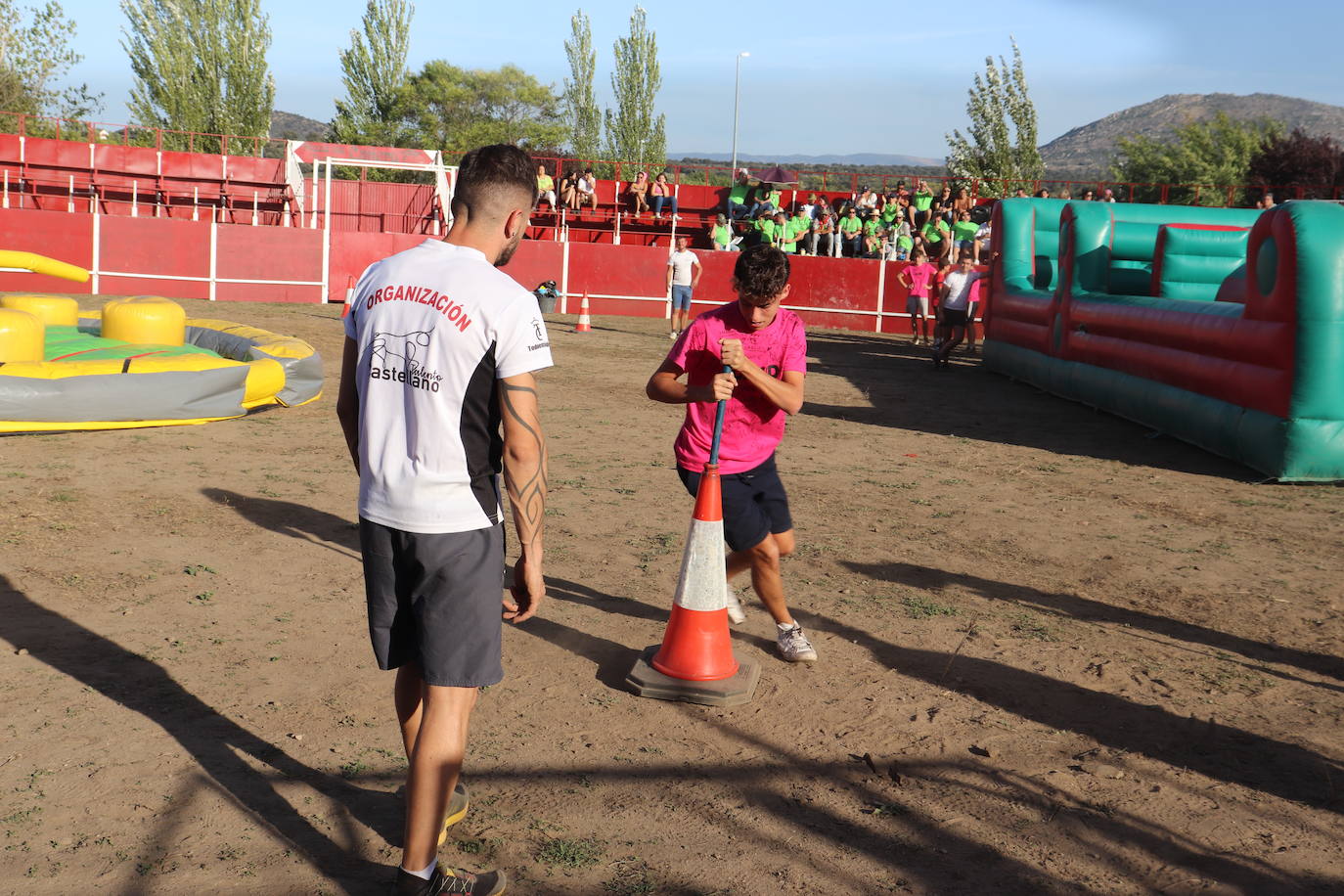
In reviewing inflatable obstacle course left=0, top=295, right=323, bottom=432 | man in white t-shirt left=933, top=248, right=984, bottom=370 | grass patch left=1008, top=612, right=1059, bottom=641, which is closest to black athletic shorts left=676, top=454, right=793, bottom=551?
grass patch left=1008, top=612, right=1059, bottom=641

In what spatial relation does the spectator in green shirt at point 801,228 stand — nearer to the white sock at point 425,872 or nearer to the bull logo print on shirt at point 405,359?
the bull logo print on shirt at point 405,359

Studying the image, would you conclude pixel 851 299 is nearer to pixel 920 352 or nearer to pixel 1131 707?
pixel 920 352

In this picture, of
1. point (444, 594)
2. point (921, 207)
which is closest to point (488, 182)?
point (444, 594)

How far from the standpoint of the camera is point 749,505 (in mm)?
4785

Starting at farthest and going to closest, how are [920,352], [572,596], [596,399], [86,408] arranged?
[920,352] < [596,399] < [86,408] < [572,596]

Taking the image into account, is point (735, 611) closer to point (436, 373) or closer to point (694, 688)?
point (694, 688)

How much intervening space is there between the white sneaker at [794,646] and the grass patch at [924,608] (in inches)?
34.1

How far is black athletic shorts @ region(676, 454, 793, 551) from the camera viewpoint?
4766 millimetres

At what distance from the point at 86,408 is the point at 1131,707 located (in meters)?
→ 8.43

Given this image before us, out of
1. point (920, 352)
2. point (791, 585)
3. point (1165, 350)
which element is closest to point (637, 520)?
point (791, 585)

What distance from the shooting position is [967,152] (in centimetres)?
4350

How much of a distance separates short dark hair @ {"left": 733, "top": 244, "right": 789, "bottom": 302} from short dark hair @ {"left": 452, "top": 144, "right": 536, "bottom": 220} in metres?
1.70

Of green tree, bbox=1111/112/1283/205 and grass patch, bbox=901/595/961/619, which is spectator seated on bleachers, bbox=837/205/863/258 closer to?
grass patch, bbox=901/595/961/619

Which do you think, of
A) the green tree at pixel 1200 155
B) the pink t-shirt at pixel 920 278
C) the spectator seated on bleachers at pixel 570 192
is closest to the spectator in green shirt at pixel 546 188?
the spectator seated on bleachers at pixel 570 192
